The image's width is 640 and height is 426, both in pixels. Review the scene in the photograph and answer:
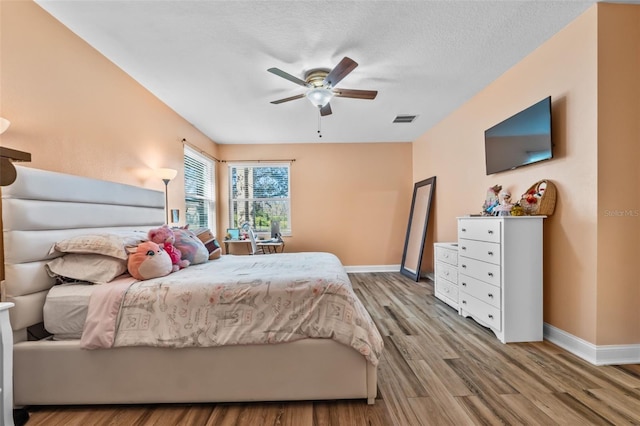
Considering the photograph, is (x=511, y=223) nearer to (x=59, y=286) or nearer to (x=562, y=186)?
(x=562, y=186)

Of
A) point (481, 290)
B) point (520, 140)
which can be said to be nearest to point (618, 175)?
point (520, 140)

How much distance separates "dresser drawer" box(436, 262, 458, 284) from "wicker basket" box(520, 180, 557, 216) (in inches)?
40.5

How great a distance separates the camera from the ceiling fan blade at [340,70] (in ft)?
6.92

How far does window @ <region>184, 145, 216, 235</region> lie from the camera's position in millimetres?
4059

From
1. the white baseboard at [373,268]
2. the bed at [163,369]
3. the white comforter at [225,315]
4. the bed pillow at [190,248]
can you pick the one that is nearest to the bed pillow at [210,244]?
the bed pillow at [190,248]

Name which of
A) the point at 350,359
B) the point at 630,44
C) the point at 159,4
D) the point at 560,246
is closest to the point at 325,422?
the point at 350,359

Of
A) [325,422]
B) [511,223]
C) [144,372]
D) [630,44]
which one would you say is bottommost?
[325,422]

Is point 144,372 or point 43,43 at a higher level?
point 43,43

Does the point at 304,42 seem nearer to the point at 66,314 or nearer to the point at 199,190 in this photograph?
the point at 66,314

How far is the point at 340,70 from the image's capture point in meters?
2.24

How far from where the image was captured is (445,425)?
4.71 feet

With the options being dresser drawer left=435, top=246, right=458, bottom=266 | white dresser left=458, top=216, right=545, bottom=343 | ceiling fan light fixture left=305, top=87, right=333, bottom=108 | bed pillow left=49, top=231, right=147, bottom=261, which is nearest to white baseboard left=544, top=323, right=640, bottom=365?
white dresser left=458, top=216, right=545, bottom=343

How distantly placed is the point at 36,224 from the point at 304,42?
2.24m

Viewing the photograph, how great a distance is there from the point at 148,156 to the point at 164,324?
7.12 feet
